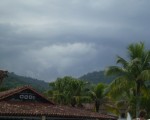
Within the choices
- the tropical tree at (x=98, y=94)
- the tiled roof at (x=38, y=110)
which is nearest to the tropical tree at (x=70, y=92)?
the tropical tree at (x=98, y=94)

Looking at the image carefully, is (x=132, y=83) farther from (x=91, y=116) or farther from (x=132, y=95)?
→ (x=91, y=116)

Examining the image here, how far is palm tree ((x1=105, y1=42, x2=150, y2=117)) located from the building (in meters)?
3.35

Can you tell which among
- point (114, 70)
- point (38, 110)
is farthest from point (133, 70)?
point (38, 110)

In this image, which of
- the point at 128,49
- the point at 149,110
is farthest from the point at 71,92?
the point at 128,49

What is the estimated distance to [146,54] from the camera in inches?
1366

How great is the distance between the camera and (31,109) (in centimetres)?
2959

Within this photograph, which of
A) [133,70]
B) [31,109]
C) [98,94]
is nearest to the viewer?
[31,109]

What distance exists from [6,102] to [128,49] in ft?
38.5

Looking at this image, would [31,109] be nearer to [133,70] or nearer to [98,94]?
[133,70]

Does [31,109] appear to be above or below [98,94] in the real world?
below

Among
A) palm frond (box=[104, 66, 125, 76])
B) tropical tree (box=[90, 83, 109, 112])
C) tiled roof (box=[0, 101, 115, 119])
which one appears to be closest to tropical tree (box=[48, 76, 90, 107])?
tropical tree (box=[90, 83, 109, 112])

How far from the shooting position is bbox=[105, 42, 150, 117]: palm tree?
112 ft

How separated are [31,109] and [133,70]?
32.5ft

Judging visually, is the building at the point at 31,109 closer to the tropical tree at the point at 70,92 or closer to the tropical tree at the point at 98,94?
the tropical tree at the point at 70,92
